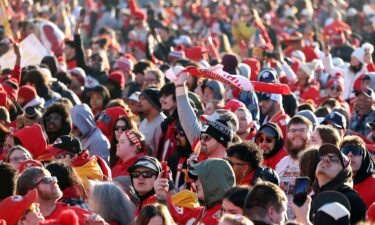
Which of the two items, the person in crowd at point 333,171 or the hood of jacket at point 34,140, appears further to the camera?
the hood of jacket at point 34,140

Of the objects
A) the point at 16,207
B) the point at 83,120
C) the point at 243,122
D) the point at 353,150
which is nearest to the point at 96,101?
the point at 83,120

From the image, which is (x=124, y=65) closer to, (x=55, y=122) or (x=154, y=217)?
(x=55, y=122)

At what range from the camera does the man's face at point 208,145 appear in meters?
11.0

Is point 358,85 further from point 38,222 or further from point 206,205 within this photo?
point 38,222

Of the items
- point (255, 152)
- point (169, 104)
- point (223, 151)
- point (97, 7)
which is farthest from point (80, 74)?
point (97, 7)

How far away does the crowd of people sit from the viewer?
8.98 m

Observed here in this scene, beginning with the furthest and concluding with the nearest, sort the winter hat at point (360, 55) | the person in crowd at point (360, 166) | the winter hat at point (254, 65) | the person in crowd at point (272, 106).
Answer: the winter hat at point (254, 65) < the winter hat at point (360, 55) < the person in crowd at point (272, 106) < the person in crowd at point (360, 166)

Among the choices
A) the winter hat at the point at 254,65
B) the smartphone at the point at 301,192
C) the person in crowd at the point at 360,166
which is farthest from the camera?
the winter hat at the point at 254,65

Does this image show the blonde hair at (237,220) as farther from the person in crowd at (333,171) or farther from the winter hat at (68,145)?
the winter hat at (68,145)

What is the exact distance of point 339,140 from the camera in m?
11.1

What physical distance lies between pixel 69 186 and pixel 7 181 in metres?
0.45

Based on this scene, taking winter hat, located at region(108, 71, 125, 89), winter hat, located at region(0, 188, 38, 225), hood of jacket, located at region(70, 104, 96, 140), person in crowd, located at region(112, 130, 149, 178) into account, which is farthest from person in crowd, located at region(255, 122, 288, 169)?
winter hat, located at region(108, 71, 125, 89)

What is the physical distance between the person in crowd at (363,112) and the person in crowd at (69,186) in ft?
17.3

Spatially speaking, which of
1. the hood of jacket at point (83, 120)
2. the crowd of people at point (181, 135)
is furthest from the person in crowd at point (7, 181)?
the hood of jacket at point (83, 120)
